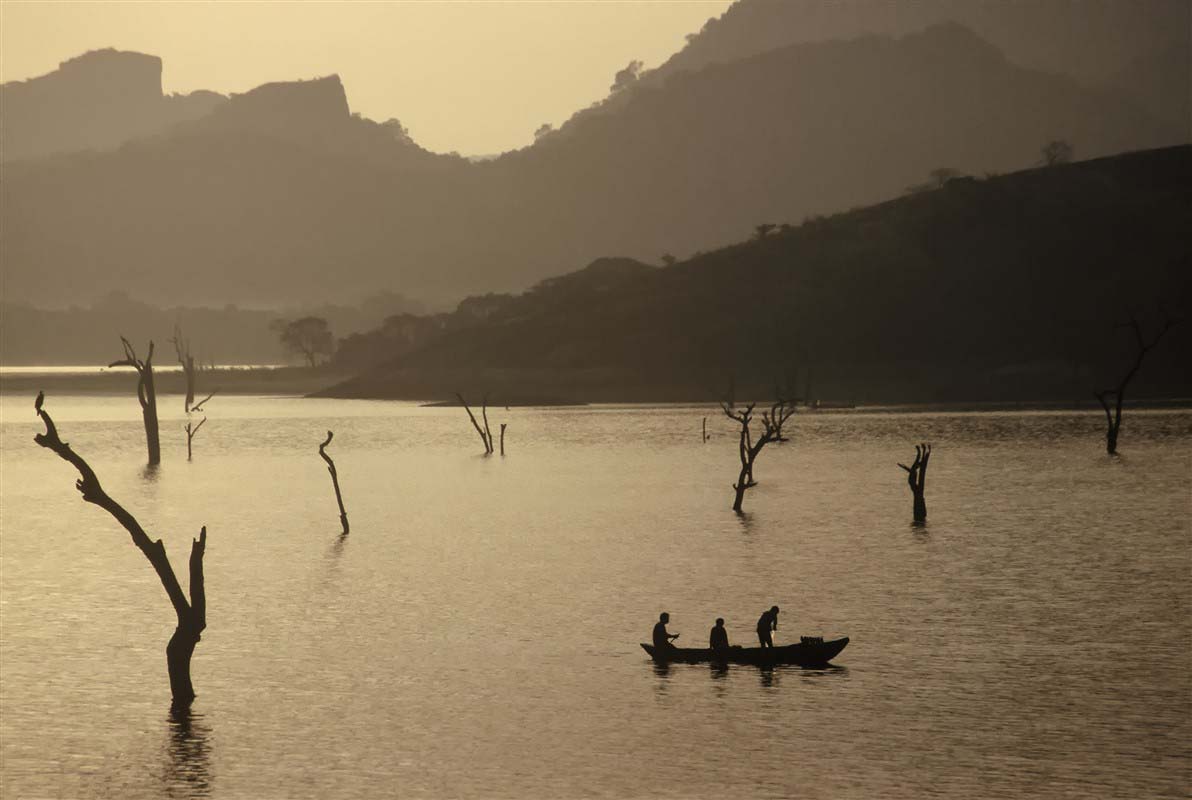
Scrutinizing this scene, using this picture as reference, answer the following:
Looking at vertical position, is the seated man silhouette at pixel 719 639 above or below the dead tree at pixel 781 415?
below

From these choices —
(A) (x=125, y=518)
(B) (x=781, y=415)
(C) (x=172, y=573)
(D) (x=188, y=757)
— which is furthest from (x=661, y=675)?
(B) (x=781, y=415)

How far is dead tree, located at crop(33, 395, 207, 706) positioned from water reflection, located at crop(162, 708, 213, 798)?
0.91m

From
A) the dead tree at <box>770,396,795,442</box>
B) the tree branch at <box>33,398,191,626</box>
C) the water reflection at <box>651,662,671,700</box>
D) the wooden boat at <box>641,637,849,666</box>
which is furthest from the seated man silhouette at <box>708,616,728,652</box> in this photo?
the dead tree at <box>770,396,795,442</box>

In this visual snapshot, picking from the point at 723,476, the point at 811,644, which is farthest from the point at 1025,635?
the point at 723,476

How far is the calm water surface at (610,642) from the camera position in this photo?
3130 cm

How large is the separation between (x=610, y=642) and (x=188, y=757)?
49.7ft

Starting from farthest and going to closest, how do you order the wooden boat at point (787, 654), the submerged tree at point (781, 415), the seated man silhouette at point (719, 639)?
the submerged tree at point (781, 415) < the seated man silhouette at point (719, 639) < the wooden boat at point (787, 654)

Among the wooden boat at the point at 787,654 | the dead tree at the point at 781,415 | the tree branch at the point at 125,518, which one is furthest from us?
the dead tree at the point at 781,415

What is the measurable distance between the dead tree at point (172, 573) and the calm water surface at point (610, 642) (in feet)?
3.79

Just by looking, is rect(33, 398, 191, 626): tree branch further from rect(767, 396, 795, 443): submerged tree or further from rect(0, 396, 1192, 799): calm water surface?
rect(767, 396, 795, 443): submerged tree

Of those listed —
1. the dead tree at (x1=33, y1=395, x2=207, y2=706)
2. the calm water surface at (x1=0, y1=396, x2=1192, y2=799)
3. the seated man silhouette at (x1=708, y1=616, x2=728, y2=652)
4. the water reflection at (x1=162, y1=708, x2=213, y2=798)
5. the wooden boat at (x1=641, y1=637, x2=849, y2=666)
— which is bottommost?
the water reflection at (x1=162, y1=708, x2=213, y2=798)

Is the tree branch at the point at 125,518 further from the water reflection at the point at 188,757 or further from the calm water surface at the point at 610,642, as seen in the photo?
the calm water surface at the point at 610,642

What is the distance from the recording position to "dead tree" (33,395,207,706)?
105ft

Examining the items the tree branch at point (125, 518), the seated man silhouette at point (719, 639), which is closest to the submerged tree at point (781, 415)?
the seated man silhouette at point (719, 639)
